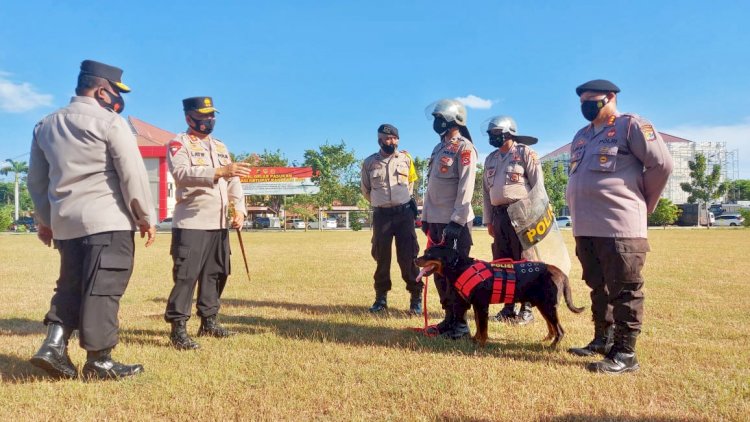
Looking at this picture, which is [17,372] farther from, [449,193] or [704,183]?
[704,183]

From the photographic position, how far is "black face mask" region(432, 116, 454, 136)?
5375mm

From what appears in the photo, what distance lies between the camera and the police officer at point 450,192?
4.94 metres

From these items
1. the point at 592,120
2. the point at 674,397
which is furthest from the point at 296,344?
the point at 592,120

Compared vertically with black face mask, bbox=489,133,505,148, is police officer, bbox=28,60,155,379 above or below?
below

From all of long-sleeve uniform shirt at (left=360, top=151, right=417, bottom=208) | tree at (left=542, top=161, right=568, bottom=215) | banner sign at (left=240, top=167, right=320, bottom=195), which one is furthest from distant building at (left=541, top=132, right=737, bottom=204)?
long-sleeve uniform shirt at (left=360, top=151, right=417, bottom=208)

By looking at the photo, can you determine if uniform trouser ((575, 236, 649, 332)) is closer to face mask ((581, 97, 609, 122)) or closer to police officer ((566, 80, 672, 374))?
police officer ((566, 80, 672, 374))

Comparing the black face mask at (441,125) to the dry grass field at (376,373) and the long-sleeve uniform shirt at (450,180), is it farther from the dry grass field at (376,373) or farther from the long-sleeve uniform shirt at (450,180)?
the dry grass field at (376,373)

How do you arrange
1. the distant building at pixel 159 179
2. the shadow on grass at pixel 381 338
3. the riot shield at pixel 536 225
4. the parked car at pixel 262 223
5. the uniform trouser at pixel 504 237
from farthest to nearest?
1. the parked car at pixel 262 223
2. the distant building at pixel 159 179
3. the uniform trouser at pixel 504 237
4. the riot shield at pixel 536 225
5. the shadow on grass at pixel 381 338

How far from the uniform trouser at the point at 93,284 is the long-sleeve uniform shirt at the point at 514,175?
3854mm

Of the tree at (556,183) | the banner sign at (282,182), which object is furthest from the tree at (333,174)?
the tree at (556,183)

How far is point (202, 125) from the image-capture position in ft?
16.0

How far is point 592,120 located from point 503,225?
1.77 metres

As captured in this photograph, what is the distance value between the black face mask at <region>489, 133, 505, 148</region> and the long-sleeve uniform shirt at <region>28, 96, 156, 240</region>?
3.80 m

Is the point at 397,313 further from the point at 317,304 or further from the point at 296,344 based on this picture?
the point at 296,344
